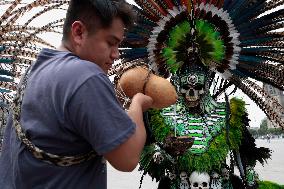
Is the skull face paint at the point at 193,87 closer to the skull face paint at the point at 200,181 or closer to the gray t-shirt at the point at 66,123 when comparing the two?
the skull face paint at the point at 200,181

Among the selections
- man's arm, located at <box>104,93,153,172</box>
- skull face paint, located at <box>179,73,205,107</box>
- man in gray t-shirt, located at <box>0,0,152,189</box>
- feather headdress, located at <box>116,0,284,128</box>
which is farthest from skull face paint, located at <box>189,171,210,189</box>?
man's arm, located at <box>104,93,153,172</box>

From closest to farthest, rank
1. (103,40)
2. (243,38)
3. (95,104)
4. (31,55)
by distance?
(95,104), (103,40), (243,38), (31,55)

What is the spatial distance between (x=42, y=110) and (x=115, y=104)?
228 millimetres

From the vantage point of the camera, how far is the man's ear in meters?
1.37

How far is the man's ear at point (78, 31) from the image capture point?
137 cm

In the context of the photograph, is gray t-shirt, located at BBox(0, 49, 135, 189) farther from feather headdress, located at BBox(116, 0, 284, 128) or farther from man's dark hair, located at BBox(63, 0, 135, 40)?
feather headdress, located at BBox(116, 0, 284, 128)

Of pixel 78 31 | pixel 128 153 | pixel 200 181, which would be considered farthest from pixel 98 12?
pixel 200 181

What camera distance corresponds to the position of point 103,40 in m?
1.38

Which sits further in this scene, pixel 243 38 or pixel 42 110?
pixel 243 38

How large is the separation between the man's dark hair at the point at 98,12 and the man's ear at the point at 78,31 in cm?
1

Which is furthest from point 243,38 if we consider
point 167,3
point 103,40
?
point 103,40

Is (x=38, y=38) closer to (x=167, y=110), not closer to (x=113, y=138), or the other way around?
(x=167, y=110)

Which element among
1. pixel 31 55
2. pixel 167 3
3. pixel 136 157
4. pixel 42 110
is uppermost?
pixel 167 3

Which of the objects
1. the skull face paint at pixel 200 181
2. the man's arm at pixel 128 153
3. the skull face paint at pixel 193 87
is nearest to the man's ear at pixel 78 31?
the man's arm at pixel 128 153
